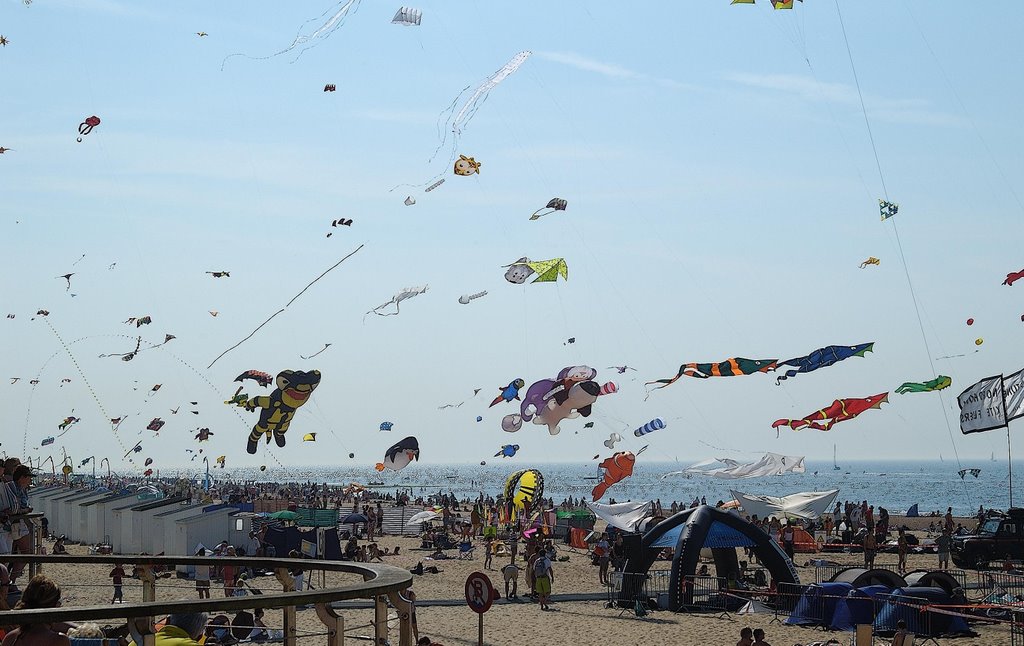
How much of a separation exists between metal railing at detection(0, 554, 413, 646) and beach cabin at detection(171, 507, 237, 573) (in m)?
23.9

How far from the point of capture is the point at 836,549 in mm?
34531

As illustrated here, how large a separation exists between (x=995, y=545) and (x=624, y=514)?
11.2m

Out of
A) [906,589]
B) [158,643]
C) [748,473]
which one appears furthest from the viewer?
[748,473]

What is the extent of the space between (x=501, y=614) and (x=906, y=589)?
775 centimetres

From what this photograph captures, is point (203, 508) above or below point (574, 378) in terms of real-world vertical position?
below

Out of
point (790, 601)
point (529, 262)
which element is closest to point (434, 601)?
point (790, 601)

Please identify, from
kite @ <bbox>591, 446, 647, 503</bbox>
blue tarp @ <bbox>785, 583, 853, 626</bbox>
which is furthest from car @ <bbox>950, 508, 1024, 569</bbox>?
kite @ <bbox>591, 446, 647, 503</bbox>

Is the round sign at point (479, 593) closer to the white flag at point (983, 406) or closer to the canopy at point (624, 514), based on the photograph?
the white flag at point (983, 406)

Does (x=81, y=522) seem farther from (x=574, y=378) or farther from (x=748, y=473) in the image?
(x=748, y=473)

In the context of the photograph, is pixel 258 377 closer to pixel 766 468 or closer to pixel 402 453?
pixel 402 453

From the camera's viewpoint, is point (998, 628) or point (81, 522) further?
point (81, 522)

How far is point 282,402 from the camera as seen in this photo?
36781mm

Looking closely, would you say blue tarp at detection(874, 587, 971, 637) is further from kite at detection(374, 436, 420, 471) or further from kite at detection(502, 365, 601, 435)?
kite at detection(374, 436, 420, 471)

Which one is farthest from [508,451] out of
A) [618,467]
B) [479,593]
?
[479,593]
